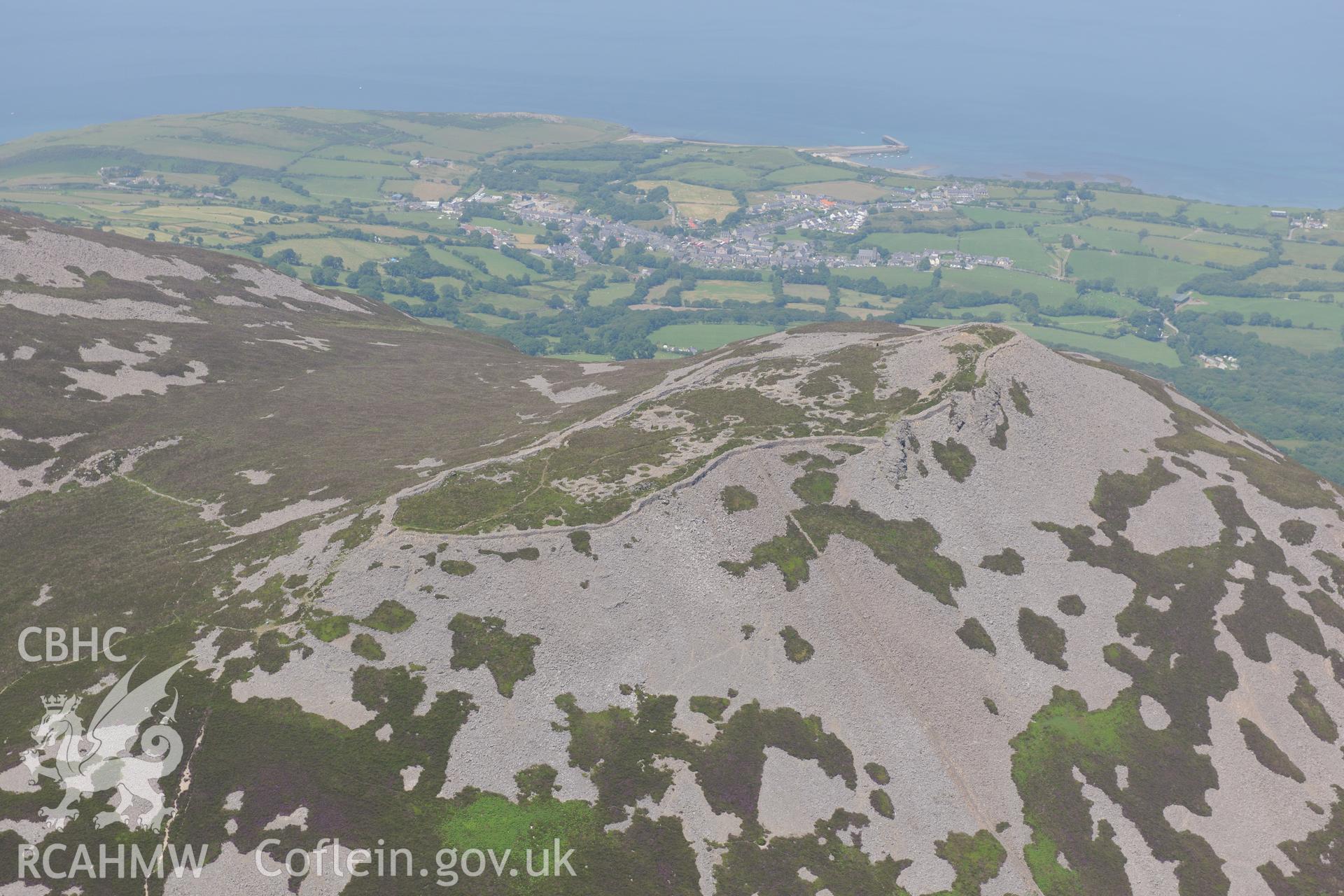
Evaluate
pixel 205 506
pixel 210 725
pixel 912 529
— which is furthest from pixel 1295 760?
pixel 205 506

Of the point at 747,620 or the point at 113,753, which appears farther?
the point at 747,620

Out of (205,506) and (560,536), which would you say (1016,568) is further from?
(205,506)

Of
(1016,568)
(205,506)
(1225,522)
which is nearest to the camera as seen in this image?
(1016,568)

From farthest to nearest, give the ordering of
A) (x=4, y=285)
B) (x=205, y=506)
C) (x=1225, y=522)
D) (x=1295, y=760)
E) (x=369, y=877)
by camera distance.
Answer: (x=4, y=285) < (x=1225, y=522) < (x=205, y=506) < (x=1295, y=760) < (x=369, y=877)

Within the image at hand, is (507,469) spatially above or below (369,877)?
above

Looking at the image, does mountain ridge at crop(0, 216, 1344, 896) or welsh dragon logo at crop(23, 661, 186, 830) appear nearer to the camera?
welsh dragon logo at crop(23, 661, 186, 830)

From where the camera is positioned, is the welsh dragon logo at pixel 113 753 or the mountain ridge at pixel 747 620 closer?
the welsh dragon logo at pixel 113 753

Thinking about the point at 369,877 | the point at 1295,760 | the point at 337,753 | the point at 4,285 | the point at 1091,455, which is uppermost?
the point at 4,285

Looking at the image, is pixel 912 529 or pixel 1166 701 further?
pixel 912 529
